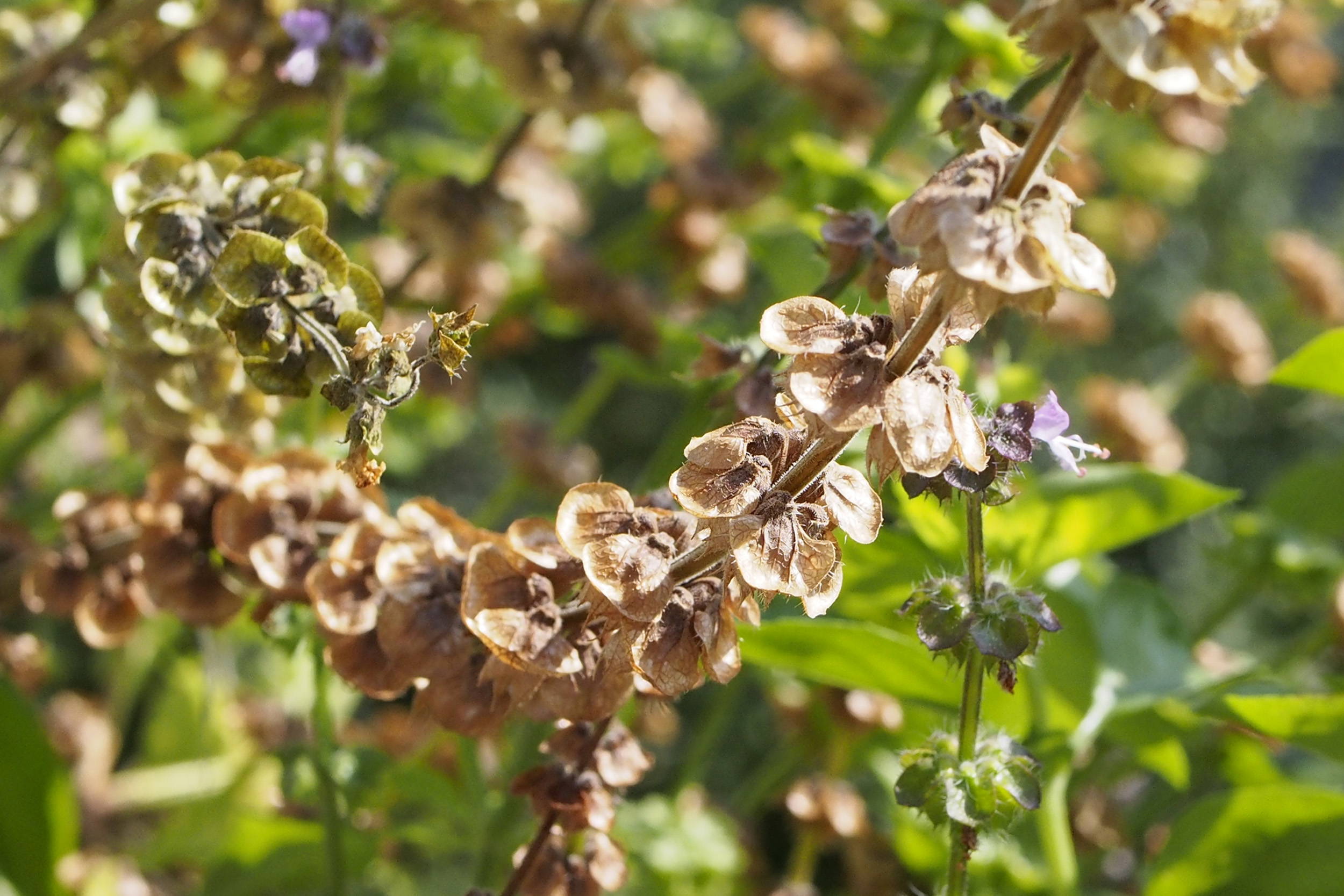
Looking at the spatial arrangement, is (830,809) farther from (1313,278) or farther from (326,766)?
(1313,278)

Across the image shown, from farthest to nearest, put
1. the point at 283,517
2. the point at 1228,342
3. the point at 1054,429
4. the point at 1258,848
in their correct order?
1. the point at 1228,342
2. the point at 1258,848
3. the point at 283,517
4. the point at 1054,429

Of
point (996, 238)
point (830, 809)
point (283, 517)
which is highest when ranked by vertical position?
point (996, 238)

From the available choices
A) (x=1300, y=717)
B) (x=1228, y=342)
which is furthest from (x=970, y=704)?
(x=1228, y=342)

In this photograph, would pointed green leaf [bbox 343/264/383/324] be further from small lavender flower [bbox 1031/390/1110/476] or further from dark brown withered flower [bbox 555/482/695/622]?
small lavender flower [bbox 1031/390/1110/476]

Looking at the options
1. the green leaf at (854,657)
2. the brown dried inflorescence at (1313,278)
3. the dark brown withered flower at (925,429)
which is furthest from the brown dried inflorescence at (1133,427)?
the dark brown withered flower at (925,429)

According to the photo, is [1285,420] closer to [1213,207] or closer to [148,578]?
[1213,207]

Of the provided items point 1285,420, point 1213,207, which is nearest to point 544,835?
point 1285,420
